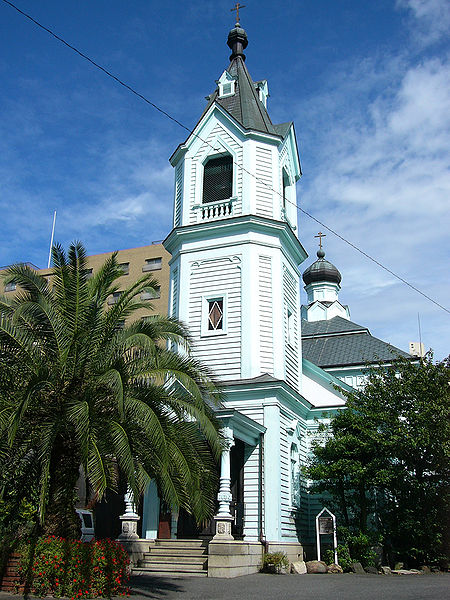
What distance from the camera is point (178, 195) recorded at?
23.8 metres

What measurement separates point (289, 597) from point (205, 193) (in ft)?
51.4

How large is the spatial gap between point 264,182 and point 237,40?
9.90 meters

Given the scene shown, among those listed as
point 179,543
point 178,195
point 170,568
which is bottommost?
point 170,568

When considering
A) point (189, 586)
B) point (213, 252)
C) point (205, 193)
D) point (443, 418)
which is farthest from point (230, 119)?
point (189, 586)

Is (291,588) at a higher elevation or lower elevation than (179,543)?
lower

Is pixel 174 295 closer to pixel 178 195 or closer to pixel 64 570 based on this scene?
pixel 178 195

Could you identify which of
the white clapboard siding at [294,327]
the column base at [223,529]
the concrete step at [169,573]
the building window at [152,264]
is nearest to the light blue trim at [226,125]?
the white clapboard siding at [294,327]

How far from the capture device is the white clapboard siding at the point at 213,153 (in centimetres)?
2212

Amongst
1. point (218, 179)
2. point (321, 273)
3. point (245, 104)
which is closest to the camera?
point (218, 179)

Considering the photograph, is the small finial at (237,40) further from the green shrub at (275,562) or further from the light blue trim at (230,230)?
the green shrub at (275,562)

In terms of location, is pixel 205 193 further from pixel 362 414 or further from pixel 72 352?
pixel 72 352

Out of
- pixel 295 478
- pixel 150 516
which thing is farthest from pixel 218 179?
pixel 150 516

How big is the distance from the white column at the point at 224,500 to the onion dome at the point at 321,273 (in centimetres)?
2937

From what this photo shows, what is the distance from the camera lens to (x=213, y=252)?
851 inches
